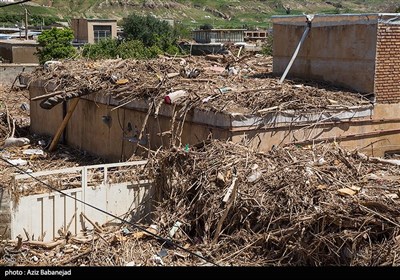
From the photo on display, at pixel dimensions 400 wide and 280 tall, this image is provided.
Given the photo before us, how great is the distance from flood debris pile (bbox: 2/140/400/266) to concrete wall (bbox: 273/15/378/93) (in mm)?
2708

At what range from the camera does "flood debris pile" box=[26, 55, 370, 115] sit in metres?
11.7

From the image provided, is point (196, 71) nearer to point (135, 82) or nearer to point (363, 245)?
point (135, 82)

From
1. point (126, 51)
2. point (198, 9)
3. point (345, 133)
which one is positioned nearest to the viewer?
point (345, 133)

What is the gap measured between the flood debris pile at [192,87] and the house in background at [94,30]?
1494 inches

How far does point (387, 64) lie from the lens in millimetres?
12656

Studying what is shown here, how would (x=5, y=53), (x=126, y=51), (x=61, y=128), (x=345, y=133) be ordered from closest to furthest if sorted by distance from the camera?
1. (x=345, y=133)
2. (x=61, y=128)
3. (x=126, y=51)
4. (x=5, y=53)

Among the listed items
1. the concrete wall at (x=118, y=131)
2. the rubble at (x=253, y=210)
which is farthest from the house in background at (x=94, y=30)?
the rubble at (x=253, y=210)

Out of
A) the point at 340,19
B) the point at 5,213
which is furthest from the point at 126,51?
the point at 5,213

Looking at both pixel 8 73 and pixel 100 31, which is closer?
pixel 8 73

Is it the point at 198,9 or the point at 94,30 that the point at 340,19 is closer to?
the point at 94,30

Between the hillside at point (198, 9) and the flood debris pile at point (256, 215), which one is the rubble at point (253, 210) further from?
the hillside at point (198, 9)

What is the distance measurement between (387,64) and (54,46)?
24.8 metres

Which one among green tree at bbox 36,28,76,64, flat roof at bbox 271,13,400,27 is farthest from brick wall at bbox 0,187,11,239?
green tree at bbox 36,28,76,64

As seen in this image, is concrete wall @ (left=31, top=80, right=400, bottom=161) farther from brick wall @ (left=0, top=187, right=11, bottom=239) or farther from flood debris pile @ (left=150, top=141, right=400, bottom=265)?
brick wall @ (left=0, top=187, right=11, bottom=239)
